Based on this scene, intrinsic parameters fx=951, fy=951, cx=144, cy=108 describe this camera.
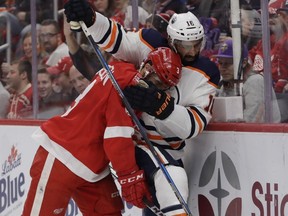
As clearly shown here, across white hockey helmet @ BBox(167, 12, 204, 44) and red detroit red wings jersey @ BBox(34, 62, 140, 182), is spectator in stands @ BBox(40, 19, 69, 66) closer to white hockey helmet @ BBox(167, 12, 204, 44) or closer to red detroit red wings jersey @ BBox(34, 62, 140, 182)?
red detroit red wings jersey @ BBox(34, 62, 140, 182)

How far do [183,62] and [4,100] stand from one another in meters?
2.13

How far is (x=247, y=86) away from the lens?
421 cm

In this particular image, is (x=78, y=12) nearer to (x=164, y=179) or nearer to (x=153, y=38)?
(x=153, y=38)

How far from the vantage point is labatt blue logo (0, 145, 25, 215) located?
578 centimetres

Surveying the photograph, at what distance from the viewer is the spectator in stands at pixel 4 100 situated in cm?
599

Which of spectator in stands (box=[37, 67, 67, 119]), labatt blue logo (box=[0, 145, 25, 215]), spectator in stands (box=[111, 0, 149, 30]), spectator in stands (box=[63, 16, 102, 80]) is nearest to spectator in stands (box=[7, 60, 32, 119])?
spectator in stands (box=[37, 67, 67, 119])

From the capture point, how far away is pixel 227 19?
4.30 m

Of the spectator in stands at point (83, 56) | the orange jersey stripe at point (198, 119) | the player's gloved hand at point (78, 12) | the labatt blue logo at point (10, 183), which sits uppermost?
the player's gloved hand at point (78, 12)

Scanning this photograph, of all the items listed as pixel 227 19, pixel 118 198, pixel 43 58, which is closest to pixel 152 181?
pixel 118 198

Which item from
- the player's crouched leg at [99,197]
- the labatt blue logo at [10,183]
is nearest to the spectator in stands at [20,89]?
the labatt blue logo at [10,183]

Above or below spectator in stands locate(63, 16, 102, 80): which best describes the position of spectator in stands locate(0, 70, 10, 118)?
below

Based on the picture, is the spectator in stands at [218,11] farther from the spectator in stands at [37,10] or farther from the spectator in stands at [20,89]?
the spectator in stands at [20,89]

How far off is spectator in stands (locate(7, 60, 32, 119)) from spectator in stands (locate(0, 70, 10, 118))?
40mm

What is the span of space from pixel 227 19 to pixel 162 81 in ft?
1.67
